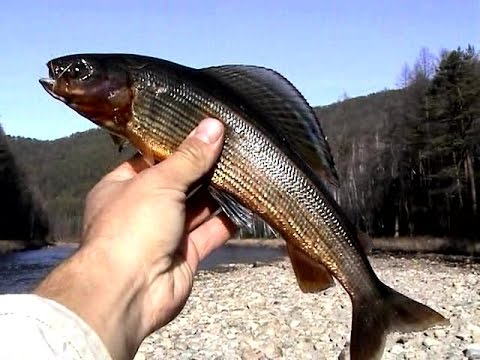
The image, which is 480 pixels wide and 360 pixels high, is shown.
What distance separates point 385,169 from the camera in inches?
2479

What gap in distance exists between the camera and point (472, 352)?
478 inches

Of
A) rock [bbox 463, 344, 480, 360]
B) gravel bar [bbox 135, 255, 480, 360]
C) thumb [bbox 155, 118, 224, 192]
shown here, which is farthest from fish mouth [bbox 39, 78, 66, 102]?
rock [bbox 463, 344, 480, 360]

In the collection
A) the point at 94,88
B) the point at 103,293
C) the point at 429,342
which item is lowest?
the point at 429,342

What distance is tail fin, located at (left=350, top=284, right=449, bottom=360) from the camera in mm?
3658

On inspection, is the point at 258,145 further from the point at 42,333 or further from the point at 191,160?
the point at 42,333

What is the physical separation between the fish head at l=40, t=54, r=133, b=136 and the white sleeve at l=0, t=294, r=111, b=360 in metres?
1.33

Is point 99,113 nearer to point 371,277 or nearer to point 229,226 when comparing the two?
point 229,226

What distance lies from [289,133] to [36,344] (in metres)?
2.02

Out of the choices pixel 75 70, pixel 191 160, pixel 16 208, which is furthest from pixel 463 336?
pixel 16 208

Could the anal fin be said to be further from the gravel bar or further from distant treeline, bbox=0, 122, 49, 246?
distant treeline, bbox=0, 122, 49, 246

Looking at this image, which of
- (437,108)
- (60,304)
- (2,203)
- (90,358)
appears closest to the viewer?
(90,358)

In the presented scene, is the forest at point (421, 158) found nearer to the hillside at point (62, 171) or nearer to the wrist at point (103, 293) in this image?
the hillside at point (62, 171)

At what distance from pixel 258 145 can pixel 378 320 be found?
44.8 inches

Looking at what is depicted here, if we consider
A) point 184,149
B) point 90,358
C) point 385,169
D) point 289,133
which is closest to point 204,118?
point 184,149
